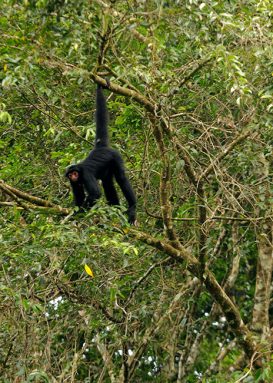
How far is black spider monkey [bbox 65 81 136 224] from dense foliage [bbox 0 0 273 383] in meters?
0.29

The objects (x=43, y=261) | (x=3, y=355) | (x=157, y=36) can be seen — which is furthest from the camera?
(x=3, y=355)

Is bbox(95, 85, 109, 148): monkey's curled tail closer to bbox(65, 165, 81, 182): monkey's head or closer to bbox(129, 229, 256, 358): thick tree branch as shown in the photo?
bbox(65, 165, 81, 182): monkey's head

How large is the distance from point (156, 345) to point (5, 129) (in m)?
3.94

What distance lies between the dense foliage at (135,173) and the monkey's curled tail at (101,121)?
7.3 inches

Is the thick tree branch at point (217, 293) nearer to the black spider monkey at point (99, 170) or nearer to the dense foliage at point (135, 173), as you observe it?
the dense foliage at point (135, 173)

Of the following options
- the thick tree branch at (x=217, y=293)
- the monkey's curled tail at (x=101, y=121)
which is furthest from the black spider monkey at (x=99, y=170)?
the thick tree branch at (x=217, y=293)

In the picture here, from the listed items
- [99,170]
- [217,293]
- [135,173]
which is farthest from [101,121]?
[217,293]

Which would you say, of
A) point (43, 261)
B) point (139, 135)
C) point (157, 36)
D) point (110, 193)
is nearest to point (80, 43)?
point (157, 36)

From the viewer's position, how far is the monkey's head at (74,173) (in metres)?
9.05

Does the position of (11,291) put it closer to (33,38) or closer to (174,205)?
(33,38)

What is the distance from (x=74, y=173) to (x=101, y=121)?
77 centimetres

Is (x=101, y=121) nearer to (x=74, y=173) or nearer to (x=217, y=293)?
(x=74, y=173)

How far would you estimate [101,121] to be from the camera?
919 cm

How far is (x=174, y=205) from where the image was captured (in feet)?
31.9
